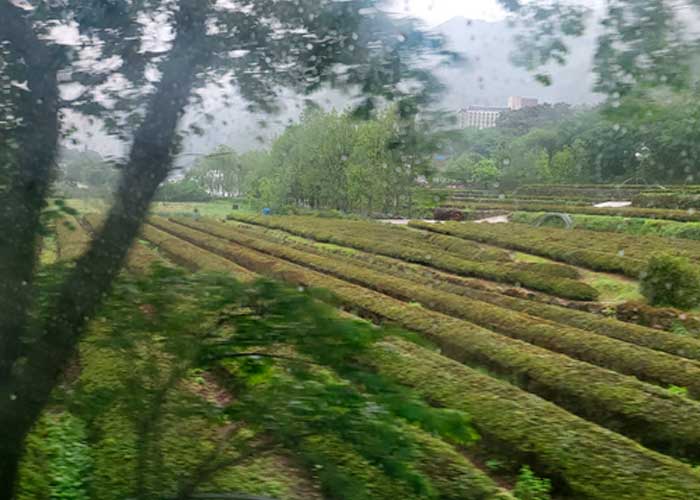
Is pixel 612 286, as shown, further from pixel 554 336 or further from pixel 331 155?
pixel 331 155

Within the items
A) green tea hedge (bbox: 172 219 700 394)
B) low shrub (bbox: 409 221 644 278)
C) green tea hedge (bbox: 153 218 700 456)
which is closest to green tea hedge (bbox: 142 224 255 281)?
green tea hedge (bbox: 153 218 700 456)

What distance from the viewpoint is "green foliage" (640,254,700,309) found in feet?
31.7

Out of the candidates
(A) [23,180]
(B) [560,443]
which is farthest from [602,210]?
(A) [23,180]

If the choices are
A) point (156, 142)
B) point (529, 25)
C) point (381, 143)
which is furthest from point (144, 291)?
point (529, 25)

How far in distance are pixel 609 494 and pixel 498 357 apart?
2082 millimetres

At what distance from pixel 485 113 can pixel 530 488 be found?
8.47 feet

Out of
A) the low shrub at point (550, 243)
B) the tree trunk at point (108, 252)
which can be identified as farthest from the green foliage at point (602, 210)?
the tree trunk at point (108, 252)

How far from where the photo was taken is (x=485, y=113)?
2.04m

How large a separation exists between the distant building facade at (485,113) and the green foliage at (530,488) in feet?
7.90

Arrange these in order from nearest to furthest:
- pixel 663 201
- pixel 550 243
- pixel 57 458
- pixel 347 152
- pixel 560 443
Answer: pixel 347 152 → pixel 57 458 → pixel 560 443 → pixel 550 243 → pixel 663 201

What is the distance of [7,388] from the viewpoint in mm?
1502

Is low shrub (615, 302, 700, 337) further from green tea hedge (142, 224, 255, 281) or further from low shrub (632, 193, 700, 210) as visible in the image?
low shrub (632, 193, 700, 210)

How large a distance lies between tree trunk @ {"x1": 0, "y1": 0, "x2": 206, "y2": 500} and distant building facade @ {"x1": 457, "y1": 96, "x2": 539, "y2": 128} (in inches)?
28.6

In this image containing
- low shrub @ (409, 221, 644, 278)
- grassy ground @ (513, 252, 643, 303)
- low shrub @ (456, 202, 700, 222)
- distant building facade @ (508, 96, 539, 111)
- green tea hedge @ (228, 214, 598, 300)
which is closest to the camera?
distant building facade @ (508, 96, 539, 111)
